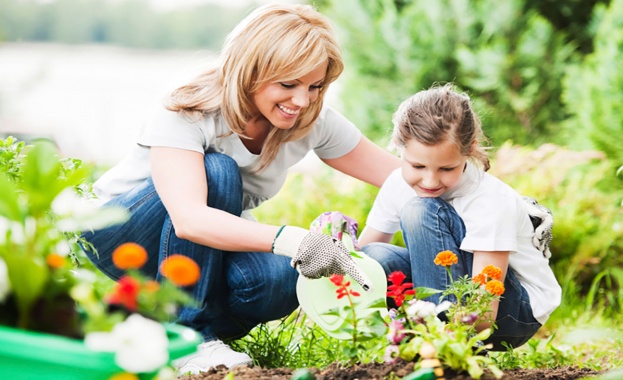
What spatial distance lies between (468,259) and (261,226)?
2.03 feet

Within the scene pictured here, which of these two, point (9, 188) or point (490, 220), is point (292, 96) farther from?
point (9, 188)

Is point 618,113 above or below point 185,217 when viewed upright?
above

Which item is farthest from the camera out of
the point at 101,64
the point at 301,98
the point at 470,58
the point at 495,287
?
the point at 101,64

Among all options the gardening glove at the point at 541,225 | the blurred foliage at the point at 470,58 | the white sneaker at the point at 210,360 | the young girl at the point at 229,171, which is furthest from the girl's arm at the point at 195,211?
the blurred foliage at the point at 470,58

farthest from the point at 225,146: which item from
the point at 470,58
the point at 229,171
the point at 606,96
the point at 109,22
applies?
the point at 109,22

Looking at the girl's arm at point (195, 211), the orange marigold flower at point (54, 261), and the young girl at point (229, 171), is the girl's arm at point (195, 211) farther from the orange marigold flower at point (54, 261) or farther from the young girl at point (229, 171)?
the orange marigold flower at point (54, 261)

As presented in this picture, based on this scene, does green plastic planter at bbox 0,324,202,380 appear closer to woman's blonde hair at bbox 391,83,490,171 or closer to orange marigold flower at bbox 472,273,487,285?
orange marigold flower at bbox 472,273,487,285

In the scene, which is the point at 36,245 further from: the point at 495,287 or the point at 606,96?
the point at 606,96

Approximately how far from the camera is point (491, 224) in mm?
2066

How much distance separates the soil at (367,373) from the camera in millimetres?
1575

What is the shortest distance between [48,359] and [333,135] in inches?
66.4

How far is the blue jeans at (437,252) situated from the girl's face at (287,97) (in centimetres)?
44

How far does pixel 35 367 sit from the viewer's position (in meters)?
1.01

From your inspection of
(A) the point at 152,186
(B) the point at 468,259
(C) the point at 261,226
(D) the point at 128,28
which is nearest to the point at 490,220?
(B) the point at 468,259
